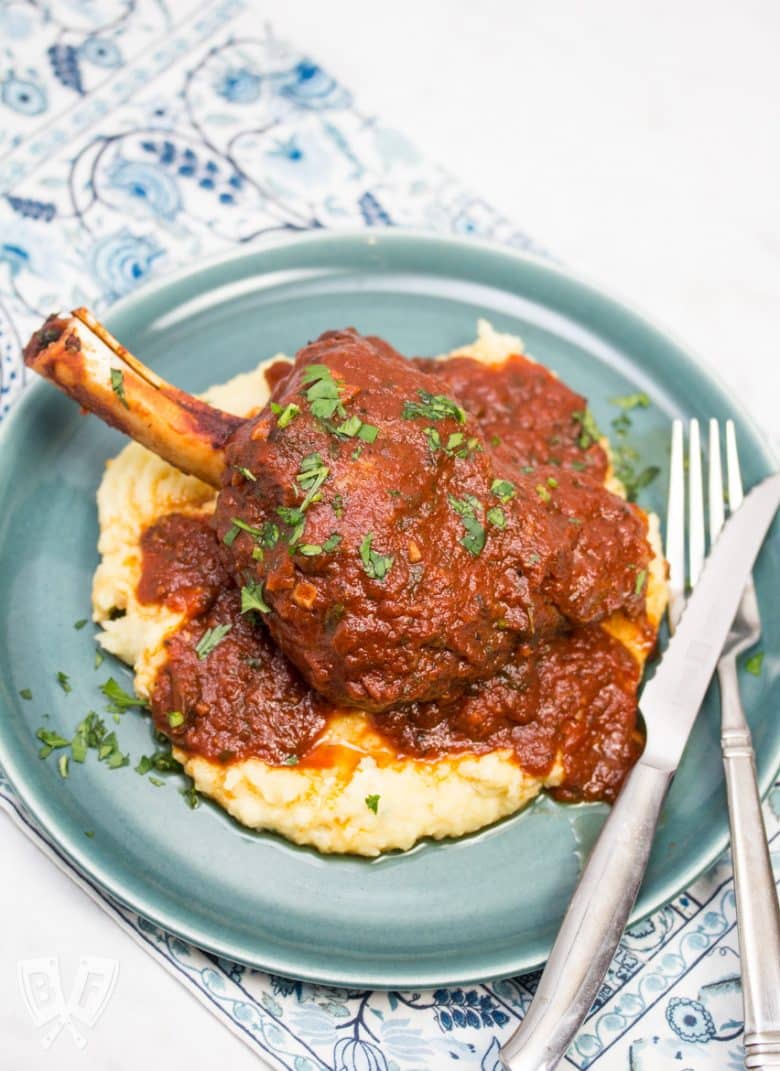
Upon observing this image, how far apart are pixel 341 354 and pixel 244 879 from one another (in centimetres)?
253

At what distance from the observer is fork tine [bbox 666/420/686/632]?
5.89 meters

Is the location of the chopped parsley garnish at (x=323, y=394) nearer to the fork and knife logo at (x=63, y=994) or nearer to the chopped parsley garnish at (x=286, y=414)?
the chopped parsley garnish at (x=286, y=414)

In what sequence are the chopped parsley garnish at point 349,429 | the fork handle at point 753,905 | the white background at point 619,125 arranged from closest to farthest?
the fork handle at point 753,905, the chopped parsley garnish at point 349,429, the white background at point 619,125

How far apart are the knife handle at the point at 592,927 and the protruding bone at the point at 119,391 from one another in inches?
100

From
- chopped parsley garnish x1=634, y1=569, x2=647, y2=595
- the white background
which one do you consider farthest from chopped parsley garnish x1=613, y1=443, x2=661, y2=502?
the white background

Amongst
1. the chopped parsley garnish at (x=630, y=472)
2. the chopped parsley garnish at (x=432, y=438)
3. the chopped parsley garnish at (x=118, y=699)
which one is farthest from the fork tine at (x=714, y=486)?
the chopped parsley garnish at (x=118, y=699)

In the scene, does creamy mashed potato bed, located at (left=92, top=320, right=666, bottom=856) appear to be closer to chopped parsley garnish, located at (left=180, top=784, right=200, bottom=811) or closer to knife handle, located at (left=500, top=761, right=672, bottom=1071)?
chopped parsley garnish, located at (left=180, top=784, right=200, bottom=811)

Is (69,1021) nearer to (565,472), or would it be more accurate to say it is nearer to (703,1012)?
(703,1012)

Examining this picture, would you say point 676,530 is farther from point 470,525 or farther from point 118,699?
point 118,699

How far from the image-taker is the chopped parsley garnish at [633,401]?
259 inches

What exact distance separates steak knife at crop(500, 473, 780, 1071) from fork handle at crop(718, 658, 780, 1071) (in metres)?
0.31

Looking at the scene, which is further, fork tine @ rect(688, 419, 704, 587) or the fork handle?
fork tine @ rect(688, 419, 704, 587)

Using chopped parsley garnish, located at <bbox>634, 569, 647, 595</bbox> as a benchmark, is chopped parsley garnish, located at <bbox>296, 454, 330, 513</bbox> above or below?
below

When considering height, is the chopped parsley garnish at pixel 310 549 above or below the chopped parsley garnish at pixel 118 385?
below
